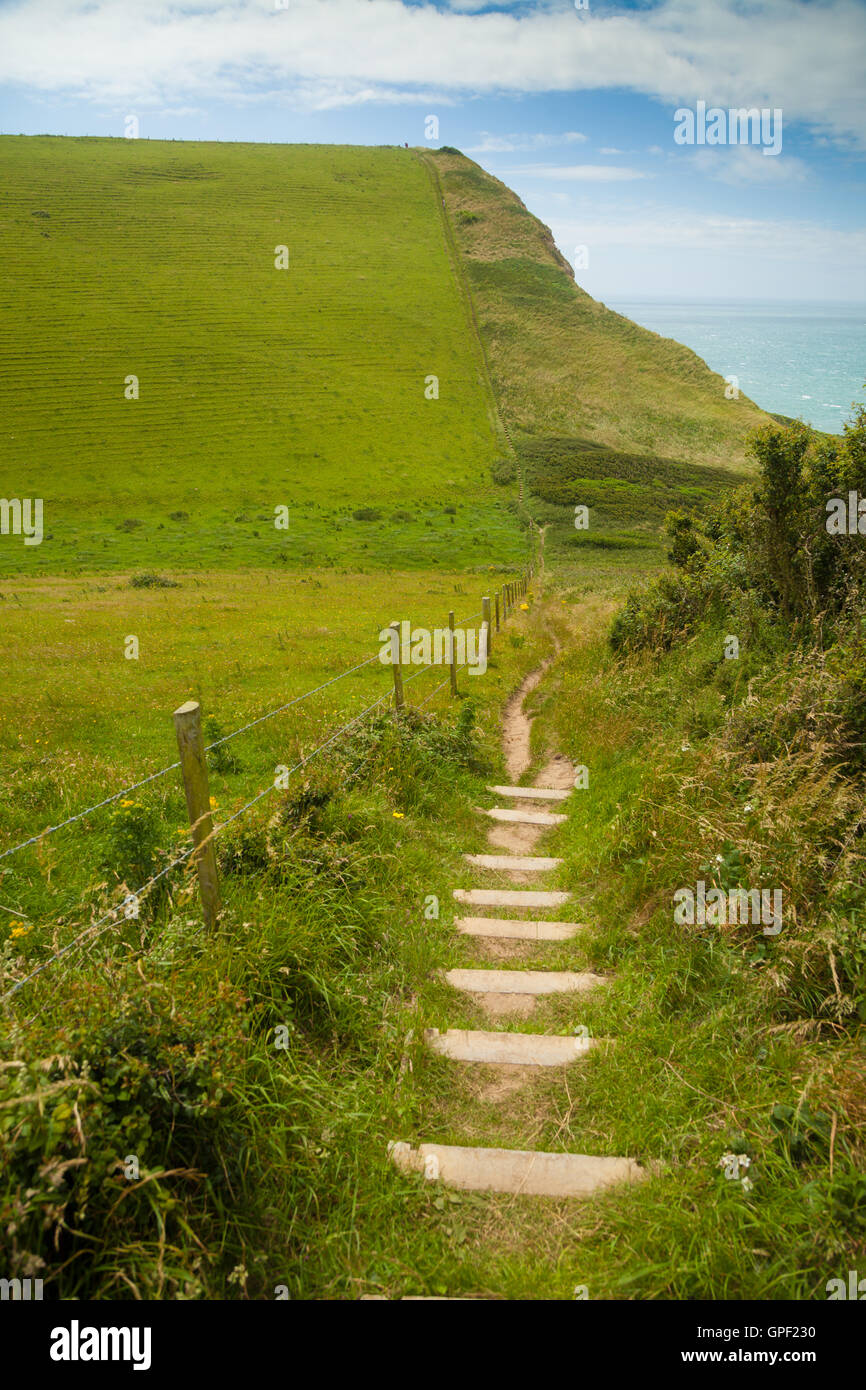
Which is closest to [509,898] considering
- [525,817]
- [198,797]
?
[525,817]

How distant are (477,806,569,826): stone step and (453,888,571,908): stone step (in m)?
2.18

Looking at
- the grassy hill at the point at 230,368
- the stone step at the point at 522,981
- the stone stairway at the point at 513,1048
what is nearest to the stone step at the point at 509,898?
the stone stairway at the point at 513,1048

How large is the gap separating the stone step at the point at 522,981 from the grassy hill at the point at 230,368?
136ft

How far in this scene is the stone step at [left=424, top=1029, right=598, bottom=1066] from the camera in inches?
192

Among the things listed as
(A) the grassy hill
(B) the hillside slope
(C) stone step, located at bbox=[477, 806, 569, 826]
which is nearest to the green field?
(C) stone step, located at bbox=[477, 806, 569, 826]

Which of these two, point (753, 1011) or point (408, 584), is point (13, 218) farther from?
point (753, 1011)

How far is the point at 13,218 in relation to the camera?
88.8m

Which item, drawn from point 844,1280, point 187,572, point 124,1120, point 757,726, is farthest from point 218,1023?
point 187,572

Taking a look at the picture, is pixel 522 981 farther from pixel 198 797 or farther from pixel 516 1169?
pixel 198 797

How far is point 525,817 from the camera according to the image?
9766 mm

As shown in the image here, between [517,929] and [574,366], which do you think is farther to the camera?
[574,366]

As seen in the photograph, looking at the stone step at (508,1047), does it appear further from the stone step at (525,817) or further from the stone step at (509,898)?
the stone step at (525,817)

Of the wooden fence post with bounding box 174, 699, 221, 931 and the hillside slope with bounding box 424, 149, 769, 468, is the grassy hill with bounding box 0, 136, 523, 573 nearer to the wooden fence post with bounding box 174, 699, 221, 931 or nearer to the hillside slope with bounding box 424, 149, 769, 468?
the hillside slope with bounding box 424, 149, 769, 468

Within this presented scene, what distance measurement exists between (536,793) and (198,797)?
6867mm
